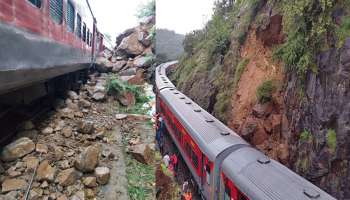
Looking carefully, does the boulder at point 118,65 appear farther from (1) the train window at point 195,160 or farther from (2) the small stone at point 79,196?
(1) the train window at point 195,160

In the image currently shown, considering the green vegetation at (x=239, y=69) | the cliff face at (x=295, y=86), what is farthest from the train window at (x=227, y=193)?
the green vegetation at (x=239, y=69)

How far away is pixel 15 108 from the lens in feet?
10.7

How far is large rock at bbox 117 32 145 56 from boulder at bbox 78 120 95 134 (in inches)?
31.3

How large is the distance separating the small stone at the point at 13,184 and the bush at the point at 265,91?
373 cm

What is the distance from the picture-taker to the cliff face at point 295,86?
3344 millimetres

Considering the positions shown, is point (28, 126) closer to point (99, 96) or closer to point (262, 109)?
point (99, 96)

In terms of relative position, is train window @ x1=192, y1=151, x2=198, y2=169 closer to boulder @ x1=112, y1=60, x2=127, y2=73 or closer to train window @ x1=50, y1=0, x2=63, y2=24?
boulder @ x1=112, y1=60, x2=127, y2=73

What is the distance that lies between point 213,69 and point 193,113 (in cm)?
268

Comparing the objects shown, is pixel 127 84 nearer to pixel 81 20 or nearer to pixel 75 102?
pixel 75 102

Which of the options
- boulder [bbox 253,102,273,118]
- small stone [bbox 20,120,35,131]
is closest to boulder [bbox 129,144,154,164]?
small stone [bbox 20,120,35,131]

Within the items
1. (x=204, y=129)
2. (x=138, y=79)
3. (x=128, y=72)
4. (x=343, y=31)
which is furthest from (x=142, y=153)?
(x=343, y=31)

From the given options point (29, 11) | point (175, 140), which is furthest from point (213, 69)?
point (29, 11)

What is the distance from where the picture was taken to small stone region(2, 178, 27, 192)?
194cm

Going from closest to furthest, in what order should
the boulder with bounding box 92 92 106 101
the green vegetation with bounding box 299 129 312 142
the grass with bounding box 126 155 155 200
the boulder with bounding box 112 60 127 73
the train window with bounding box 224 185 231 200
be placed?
1. the grass with bounding box 126 155 155 200
2. the boulder with bounding box 92 92 106 101
3. the boulder with bounding box 112 60 127 73
4. the train window with bounding box 224 185 231 200
5. the green vegetation with bounding box 299 129 312 142
